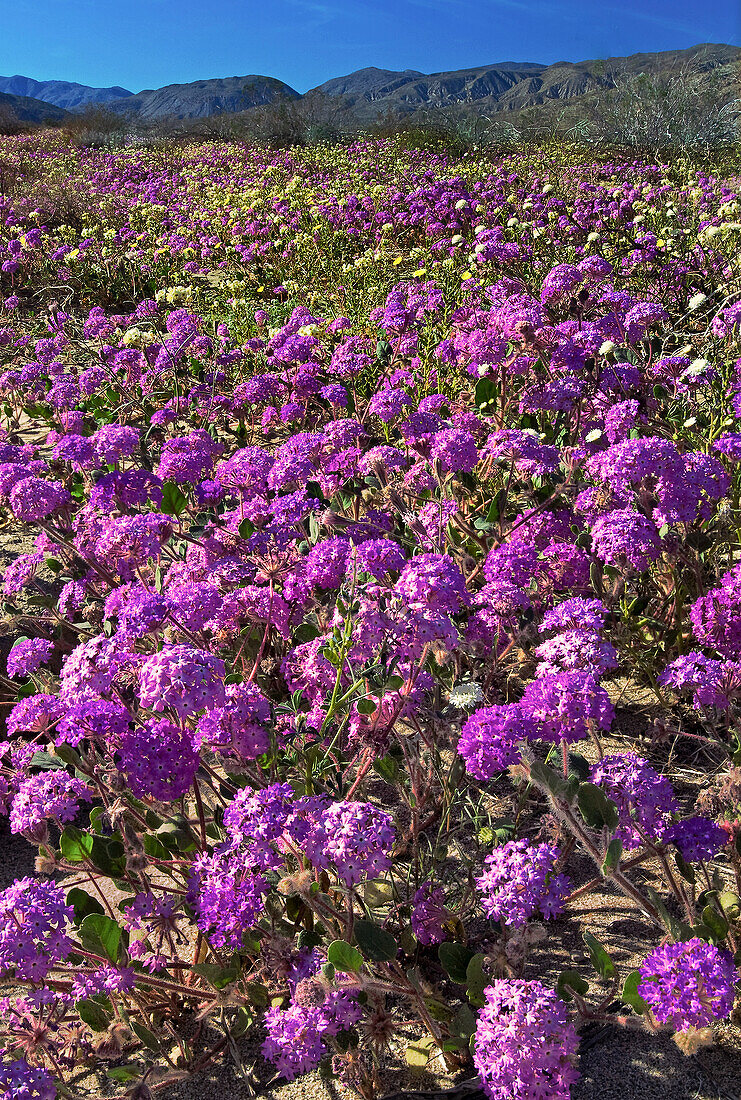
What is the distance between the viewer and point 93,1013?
73.0 inches

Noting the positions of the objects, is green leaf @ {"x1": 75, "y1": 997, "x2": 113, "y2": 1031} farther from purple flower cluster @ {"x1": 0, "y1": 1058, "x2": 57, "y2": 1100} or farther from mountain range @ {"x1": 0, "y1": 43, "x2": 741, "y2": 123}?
mountain range @ {"x1": 0, "y1": 43, "x2": 741, "y2": 123}

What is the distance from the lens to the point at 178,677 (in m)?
1.69

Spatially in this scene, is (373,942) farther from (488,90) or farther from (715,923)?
(488,90)

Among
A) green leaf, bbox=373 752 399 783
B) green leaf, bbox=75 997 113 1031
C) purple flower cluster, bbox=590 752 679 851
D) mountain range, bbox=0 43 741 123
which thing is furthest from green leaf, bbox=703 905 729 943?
mountain range, bbox=0 43 741 123

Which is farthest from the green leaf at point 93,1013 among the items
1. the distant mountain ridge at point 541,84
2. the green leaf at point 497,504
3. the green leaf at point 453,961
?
the distant mountain ridge at point 541,84

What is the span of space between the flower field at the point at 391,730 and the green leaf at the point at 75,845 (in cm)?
1

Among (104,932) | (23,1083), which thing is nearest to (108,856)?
(104,932)

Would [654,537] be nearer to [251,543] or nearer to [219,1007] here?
[251,543]

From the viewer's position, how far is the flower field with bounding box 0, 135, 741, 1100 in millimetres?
1664

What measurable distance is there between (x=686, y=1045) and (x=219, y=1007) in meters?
1.09

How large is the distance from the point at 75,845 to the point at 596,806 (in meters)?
1.32

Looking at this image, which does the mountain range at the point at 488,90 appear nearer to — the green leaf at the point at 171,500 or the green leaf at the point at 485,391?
the green leaf at the point at 485,391

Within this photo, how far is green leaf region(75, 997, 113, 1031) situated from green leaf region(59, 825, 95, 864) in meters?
0.33

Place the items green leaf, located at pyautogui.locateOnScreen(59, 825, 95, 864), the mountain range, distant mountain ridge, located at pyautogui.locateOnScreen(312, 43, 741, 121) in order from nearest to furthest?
green leaf, located at pyautogui.locateOnScreen(59, 825, 95, 864) → the mountain range → distant mountain ridge, located at pyautogui.locateOnScreen(312, 43, 741, 121)
